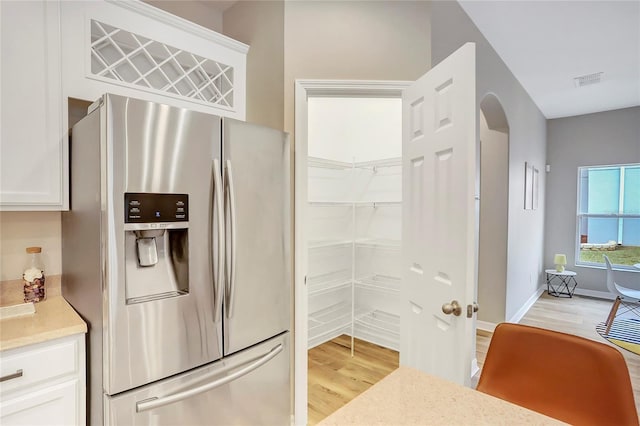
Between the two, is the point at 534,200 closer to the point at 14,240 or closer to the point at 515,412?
the point at 515,412

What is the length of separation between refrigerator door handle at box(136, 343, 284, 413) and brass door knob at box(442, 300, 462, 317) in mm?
897

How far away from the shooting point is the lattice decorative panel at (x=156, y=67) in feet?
5.45

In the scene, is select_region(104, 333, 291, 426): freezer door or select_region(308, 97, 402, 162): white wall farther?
select_region(308, 97, 402, 162): white wall

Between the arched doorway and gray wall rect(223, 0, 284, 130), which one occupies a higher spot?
gray wall rect(223, 0, 284, 130)

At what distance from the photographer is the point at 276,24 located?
210 cm

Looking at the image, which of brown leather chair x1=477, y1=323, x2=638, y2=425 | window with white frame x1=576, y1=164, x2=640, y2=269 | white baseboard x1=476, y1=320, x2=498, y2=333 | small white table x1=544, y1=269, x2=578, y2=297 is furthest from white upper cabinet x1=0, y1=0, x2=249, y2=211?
window with white frame x1=576, y1=164, x2=640, y2=269

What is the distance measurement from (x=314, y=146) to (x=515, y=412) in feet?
9.48

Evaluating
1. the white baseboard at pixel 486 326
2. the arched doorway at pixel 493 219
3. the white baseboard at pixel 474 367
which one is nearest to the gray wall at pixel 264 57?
the arched doorway at pixel 493 219

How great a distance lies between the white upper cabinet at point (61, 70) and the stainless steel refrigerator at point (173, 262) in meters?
0.11

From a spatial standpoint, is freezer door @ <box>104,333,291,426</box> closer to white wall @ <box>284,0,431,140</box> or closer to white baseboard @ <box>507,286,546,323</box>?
white wall @ <box>284,0,431,140</box>

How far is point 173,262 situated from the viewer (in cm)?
143

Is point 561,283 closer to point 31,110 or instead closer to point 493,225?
point 493,225

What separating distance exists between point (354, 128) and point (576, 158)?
4515 mm

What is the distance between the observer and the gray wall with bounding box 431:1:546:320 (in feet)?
7.88
